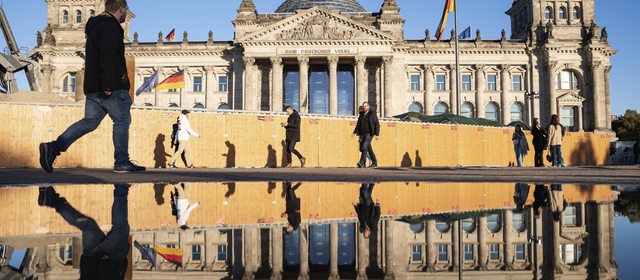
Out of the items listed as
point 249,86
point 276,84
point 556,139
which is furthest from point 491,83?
point 556,139

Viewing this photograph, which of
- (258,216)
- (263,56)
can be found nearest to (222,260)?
(258,216)

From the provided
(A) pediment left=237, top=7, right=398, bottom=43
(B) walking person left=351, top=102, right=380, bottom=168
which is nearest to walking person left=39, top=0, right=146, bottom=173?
(B) walking person left=351, top=102, right=380, bottom=168

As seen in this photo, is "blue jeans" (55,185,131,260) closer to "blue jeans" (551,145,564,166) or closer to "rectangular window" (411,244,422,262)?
"rectangular window" (411,244,422,262)

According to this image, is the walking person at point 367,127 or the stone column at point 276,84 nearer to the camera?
the walking person at point 367,127

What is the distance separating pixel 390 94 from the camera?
182ft

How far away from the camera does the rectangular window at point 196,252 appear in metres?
2.59

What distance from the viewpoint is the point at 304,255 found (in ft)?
8.97

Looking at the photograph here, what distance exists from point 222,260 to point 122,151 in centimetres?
673

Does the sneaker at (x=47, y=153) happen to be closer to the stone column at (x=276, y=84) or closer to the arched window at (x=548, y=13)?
the stone column at (x=276, y=84)

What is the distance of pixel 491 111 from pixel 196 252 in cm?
5967

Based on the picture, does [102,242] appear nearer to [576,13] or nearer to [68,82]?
[68,82]

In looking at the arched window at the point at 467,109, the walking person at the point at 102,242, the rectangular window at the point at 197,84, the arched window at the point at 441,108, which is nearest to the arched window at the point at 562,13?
the arched window at the point at 467,109

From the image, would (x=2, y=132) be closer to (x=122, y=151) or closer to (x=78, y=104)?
Answer: (x=78, y=104)

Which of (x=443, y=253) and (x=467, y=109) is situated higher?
(x=467, y=109)
